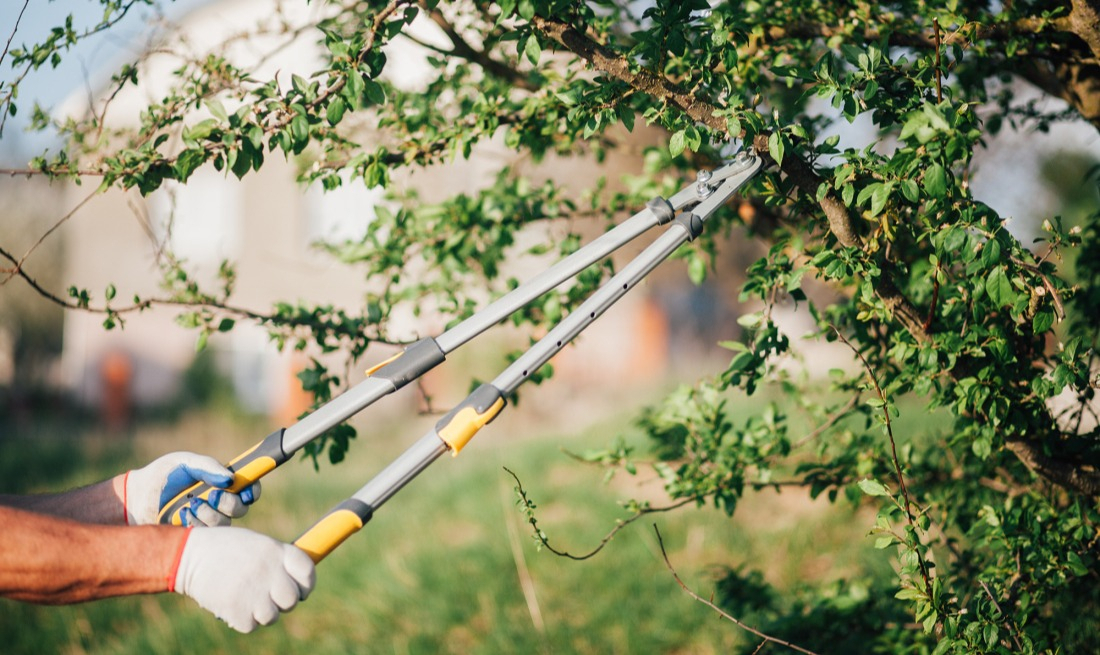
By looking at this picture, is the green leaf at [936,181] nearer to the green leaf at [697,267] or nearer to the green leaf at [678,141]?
the green leaf at [678,141]

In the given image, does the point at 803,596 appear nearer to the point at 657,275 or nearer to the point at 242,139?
the point at 242,139

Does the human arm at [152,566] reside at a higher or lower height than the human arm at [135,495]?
lower

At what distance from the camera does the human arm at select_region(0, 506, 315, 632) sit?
174cm

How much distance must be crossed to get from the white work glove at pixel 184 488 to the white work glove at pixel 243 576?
0.28 meters

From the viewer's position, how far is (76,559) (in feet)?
5.80

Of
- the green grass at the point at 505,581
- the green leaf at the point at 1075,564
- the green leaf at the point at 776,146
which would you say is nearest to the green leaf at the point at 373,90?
the green leaf at the point at 776,146

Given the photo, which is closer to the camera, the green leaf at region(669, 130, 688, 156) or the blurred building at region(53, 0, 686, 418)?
the green leaf at region(669, 130, 688, 156)

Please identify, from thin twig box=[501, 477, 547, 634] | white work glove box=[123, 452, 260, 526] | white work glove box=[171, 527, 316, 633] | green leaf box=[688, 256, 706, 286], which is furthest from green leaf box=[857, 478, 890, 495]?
thin twig box=[501, 477, 547, 634]

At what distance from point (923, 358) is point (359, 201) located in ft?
42.8

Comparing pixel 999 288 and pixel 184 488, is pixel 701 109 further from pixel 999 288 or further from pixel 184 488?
pixel 184 488

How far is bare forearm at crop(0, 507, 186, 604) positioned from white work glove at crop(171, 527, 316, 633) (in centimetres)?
6

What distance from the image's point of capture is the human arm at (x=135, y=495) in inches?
85.3

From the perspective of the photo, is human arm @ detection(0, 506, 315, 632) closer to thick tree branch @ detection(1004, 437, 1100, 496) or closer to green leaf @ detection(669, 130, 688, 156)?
green leaf @ detection(669, 130, 688, 156)

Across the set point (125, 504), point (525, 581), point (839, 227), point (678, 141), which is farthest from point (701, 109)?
point (525, 581)
